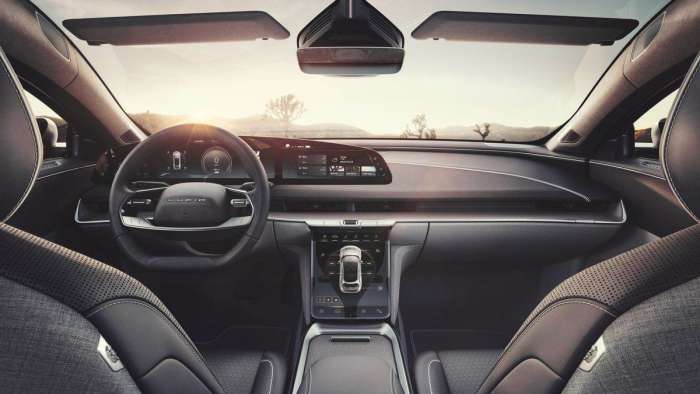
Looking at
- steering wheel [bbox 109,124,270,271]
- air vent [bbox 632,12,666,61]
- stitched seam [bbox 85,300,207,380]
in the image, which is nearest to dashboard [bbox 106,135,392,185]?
steering wheel [bbox 109,124,270,271]

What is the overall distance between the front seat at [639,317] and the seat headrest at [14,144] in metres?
1.03

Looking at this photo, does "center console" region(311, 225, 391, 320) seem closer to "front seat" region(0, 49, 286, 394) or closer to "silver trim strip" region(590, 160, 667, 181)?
"silver trim strip" region(590, 160, 667, 181)

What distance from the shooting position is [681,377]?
0.72 metres

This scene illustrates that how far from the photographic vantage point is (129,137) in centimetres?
290

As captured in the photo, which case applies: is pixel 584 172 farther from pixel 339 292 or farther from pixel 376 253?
pixel 339 292

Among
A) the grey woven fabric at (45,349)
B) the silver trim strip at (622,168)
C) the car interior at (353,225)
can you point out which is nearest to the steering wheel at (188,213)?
the car interior at (353,225)

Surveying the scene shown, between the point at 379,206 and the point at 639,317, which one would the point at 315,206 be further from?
the point at 639,317

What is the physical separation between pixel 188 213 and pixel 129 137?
101 centimetres

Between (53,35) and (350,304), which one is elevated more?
(53,35)

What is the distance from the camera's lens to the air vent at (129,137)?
287 cm

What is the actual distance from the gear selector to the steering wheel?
0.64 meters

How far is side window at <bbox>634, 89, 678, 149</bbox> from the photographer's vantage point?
8.34 feet

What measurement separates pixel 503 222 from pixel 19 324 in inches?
105

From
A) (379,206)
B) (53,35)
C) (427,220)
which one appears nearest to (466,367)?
(427,220)
